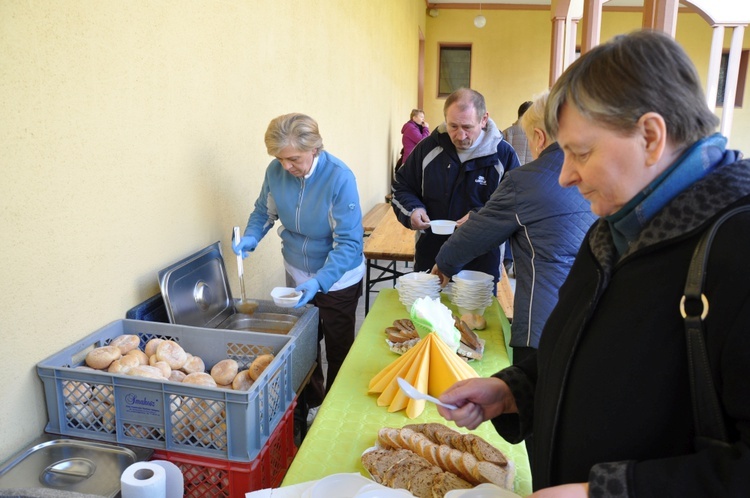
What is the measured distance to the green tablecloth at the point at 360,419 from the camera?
1.30 metres

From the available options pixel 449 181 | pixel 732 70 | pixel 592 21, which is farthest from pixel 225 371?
pixel 592 21

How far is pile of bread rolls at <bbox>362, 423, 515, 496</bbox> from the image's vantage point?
1.17m

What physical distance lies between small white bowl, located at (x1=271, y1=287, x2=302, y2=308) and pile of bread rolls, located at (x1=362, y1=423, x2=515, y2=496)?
0.86 meters

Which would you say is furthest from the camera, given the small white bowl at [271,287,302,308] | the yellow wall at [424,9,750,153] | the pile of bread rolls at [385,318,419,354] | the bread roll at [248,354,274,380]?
the yellow wall at [424,9,750,153]

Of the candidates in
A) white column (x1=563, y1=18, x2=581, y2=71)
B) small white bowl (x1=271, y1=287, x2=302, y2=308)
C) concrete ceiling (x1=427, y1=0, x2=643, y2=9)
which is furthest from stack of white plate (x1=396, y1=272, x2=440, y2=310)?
concrete ceiling (x1=427, y1=0, x2=643, y2=9)

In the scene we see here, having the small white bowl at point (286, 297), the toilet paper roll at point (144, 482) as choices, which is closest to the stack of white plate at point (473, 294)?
the small white bowl at point (286, 297)

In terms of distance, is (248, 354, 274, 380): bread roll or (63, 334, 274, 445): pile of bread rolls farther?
(248, 354, 274, 380): bread roll

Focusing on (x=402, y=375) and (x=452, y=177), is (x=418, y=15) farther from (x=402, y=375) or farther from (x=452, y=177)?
(x=402, y=375)

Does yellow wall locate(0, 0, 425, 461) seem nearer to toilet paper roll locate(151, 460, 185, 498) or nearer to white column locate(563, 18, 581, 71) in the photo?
toilet paper roll locate(151, 460, 185, 498)

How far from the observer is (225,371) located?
1.75 meters

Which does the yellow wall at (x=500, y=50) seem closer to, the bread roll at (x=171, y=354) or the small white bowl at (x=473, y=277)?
the small white bowl at (x=473, y=277)

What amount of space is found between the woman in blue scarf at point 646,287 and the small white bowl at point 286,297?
1.39 metres

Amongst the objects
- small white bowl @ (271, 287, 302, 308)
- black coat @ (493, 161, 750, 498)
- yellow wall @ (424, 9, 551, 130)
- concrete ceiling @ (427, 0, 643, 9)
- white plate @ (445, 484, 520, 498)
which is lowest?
small white bowl @ (271, 287, 302, 308)

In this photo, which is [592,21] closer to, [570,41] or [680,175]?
[570,41]
